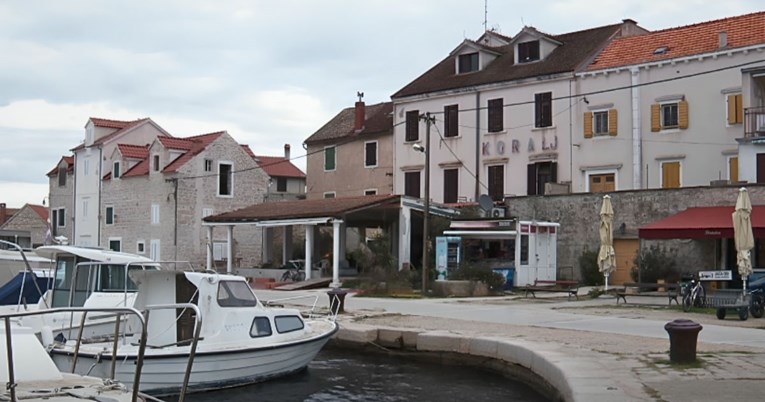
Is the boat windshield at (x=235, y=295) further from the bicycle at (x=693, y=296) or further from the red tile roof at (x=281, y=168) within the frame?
the red tile roof at (x=281, y=168)

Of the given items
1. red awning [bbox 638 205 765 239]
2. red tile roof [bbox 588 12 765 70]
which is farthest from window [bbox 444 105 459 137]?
red awning [bbox 638 205 765 239]

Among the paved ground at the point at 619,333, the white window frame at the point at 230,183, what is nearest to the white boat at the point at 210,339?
the paved ground at the point at 619,333

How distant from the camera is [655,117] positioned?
120ft

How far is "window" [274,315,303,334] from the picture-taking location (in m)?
17.4

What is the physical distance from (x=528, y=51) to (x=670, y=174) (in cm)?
965

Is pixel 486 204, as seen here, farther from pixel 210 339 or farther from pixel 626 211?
pixel 210 339

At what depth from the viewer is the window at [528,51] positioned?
138ft

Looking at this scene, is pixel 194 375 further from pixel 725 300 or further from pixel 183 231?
pixel 183 231

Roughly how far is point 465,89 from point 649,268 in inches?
561

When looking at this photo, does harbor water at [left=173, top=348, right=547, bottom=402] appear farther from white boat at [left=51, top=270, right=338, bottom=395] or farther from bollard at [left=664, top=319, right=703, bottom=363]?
bollard at [left=664, top=319, right=703, bottom=363]

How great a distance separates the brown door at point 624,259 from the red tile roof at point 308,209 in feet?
29.6

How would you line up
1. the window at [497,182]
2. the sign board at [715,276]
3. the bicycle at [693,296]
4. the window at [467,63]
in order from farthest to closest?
the window at [467,63] → the window at [497,182] → the sign board at [715,276] → the bicycle at [693,296]

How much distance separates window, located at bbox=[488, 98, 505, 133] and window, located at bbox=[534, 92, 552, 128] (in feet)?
6.16

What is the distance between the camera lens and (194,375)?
613 inches
